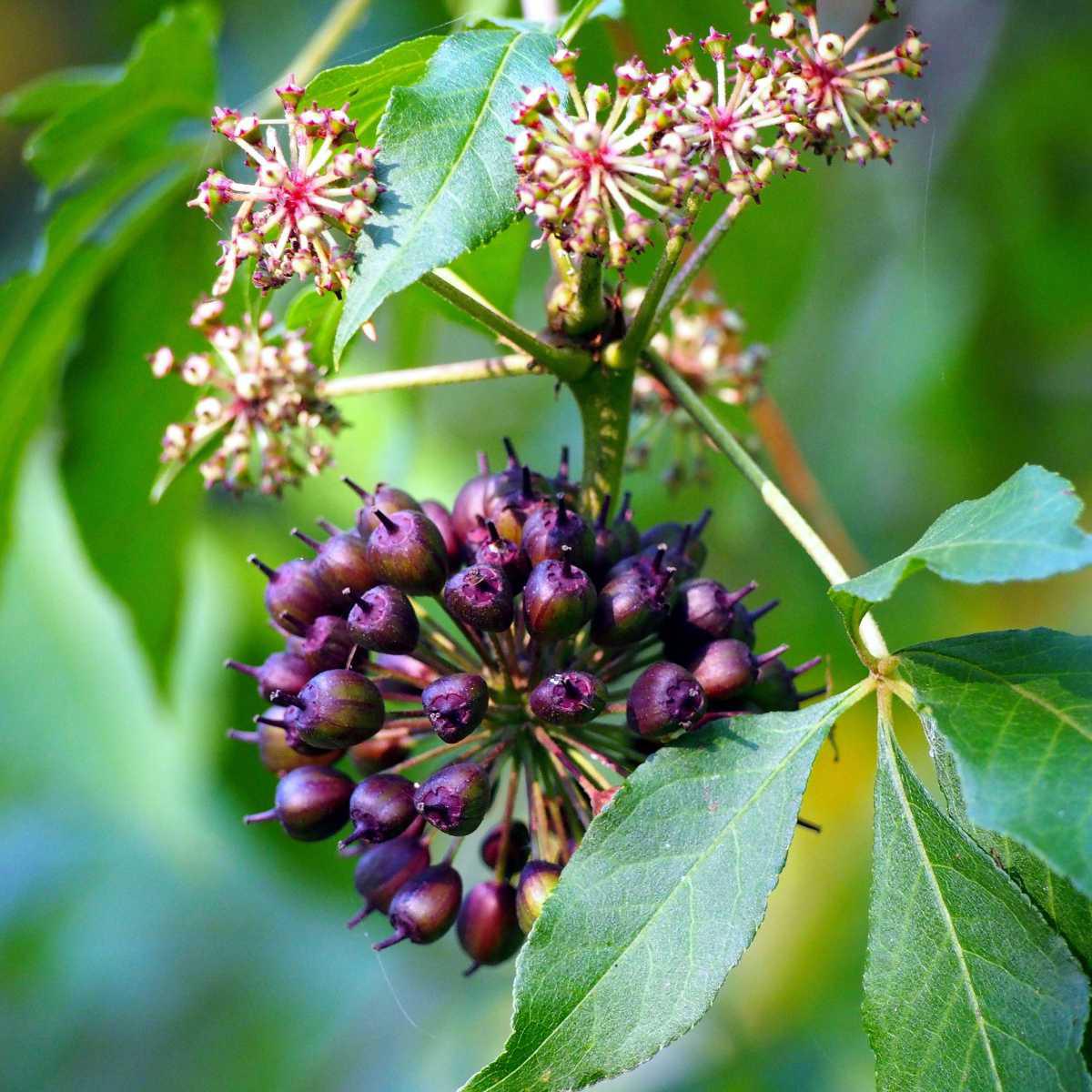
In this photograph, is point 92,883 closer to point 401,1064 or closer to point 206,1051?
point 206,1051

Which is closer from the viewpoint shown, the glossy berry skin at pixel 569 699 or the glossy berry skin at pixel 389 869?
the glossy berry skin at pixel 569 699

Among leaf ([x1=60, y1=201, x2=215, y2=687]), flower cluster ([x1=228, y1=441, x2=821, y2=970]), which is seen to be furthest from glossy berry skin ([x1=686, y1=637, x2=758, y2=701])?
leaf ([x1=60, y1=201, x2=215, y2=687])

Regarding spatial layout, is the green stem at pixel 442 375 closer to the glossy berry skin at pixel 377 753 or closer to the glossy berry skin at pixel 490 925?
the glossy berry skin at pixel 377 753

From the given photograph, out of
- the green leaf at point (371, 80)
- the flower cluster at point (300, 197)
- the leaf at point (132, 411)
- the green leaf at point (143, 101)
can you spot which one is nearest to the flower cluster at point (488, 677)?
the flower cluster at point (300, 197)

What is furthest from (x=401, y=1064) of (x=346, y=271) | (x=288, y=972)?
(x=346, y=271)

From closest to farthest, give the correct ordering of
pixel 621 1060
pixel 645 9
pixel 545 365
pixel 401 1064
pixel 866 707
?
pixel 621 1060 → pixel 545 365 → pixel 645 9 → pixel 866 707 → pixel 401 1064

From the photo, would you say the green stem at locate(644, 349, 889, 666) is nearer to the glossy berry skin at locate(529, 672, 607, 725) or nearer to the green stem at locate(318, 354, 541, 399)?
the green stem at locate(318, 354, 541, 399)

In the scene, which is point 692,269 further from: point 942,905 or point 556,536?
point 942,905
